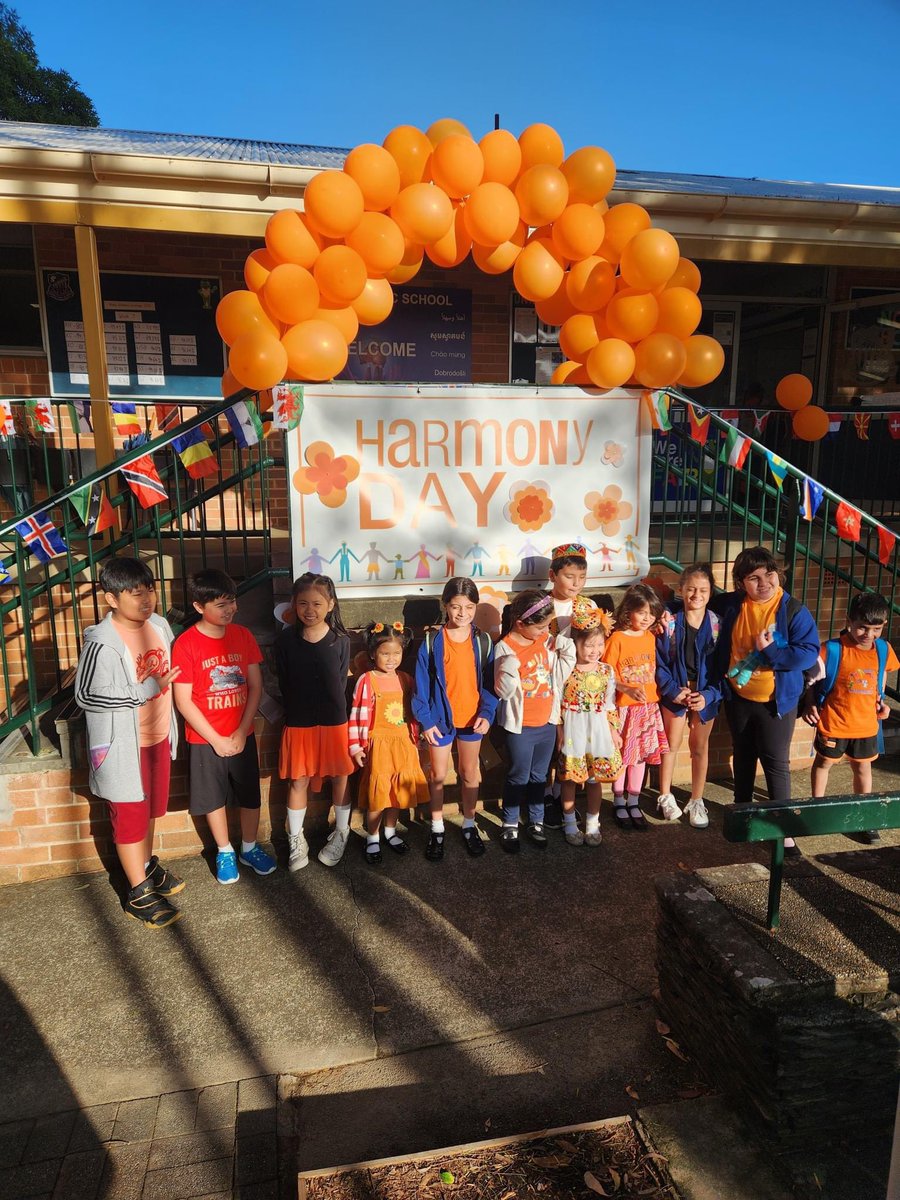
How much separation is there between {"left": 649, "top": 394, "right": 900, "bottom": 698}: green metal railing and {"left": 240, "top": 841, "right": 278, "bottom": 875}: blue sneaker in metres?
2.93

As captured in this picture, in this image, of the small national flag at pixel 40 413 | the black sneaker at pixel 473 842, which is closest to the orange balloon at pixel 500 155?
the small national flag at pixel 40 413

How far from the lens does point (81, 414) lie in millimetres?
6215

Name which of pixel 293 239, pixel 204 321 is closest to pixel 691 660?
pixel 293 239

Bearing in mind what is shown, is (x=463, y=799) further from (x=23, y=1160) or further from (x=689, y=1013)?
(x=23, y=1160)

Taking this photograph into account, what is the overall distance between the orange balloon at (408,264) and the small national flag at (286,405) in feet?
3.74

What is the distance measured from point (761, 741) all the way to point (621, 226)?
2977 mm

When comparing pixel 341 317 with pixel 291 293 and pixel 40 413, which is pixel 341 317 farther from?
pixel 40 413

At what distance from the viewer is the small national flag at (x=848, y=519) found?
460 centimetres

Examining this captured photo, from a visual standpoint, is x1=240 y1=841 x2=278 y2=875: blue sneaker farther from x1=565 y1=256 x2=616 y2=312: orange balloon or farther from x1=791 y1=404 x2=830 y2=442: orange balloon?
x1=791 y1=404 x2=830 y2=442: orange balloon

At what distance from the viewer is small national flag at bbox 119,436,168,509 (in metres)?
3.70

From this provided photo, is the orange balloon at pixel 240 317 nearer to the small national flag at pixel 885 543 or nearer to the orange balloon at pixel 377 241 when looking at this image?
the orange balloon at pixel 377 241

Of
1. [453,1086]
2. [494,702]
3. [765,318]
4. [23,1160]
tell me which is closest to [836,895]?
[453,1086]

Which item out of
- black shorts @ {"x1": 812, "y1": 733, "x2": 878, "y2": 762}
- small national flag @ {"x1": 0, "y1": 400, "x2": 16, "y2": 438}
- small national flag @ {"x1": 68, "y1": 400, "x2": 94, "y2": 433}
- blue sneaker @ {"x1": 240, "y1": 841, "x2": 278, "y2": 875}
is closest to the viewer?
blue sneaker @ {"x1": 240, "y1": 841, "x2": 278, "y2": 875}

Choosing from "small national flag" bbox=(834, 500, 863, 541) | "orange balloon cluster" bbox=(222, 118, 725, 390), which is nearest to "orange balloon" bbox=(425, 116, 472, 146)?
"orange balloon cluster" bbox=(222, 118, 725, 390)
